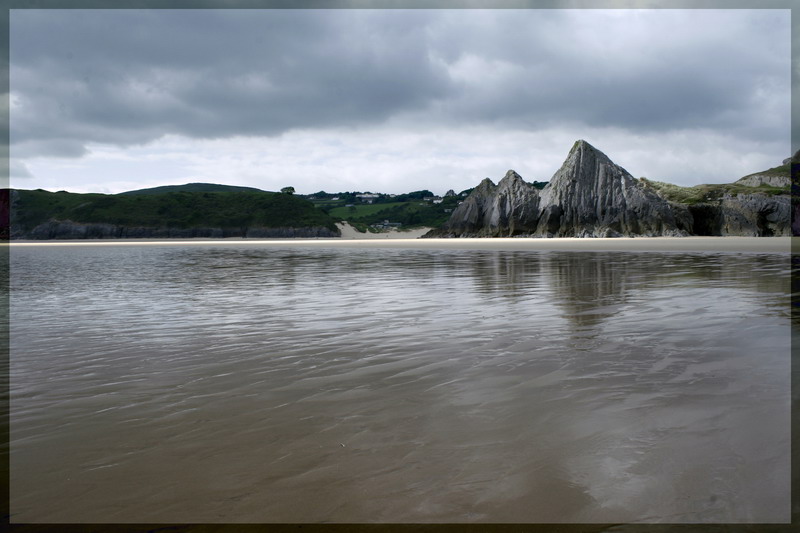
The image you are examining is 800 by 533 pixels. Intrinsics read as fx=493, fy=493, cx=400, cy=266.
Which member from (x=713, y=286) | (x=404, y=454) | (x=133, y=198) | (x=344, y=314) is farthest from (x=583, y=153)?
(x=133, y=198)

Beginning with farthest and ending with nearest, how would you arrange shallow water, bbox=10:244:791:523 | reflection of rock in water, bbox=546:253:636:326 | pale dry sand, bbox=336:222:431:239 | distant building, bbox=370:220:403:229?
distant building, bbox=370:220:403:229 → pale dry sand, bbox=336:222:431:239 → reflection of rock in water, bbox=546:253:636:326 → shallow water, bbox=10:244:791:523

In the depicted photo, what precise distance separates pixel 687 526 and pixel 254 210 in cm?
16288

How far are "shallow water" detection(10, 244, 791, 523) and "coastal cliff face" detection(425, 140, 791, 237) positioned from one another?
89.8 m

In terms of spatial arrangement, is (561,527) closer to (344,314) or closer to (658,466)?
(658,466)

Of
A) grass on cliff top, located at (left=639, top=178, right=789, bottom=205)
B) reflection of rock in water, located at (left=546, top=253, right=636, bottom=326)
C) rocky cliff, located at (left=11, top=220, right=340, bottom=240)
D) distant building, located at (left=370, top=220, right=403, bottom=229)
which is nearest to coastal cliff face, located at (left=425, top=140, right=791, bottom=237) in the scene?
grass on cliff top, located at (left=639, top=178, right=789, bottom=205)

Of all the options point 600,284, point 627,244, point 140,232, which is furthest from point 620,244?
point 140,232

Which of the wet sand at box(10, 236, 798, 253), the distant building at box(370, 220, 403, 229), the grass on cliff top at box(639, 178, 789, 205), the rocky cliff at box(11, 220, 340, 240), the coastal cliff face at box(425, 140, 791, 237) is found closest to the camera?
the wet sand at box(10, 236, 798, 253)

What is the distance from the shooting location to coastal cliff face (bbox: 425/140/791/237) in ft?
301

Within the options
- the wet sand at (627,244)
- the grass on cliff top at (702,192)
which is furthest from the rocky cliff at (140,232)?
the grass on cliff top at (702,192)

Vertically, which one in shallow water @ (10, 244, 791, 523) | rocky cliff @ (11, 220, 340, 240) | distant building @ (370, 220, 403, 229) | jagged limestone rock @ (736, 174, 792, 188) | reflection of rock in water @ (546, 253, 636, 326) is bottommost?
shallow water @ (10, 244, 791, 523)

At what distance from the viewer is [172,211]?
153000mm

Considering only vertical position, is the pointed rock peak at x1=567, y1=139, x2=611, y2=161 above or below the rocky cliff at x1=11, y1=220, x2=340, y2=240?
above

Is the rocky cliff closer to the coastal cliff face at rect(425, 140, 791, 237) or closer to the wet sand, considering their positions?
the coastal cliff face at rect(425, 140, 791, 237)

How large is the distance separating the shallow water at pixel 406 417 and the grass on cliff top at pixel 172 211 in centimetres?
14307
